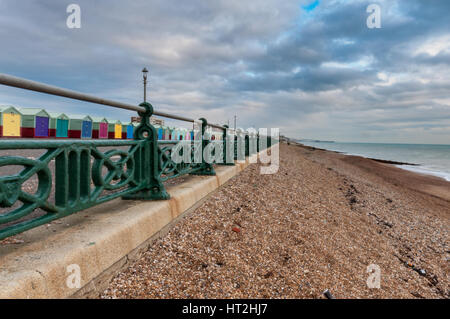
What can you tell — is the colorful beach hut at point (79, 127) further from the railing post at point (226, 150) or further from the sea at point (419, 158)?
the sea at point (419, 158)

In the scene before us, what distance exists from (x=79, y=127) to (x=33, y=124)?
117 inches

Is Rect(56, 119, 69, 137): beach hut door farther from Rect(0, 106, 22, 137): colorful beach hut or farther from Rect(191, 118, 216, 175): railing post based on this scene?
Rect(191, 118, 216, 175): railing post

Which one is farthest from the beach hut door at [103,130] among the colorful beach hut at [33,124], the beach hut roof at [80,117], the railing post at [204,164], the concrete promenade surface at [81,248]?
the concrete promenade surface at [81,248]

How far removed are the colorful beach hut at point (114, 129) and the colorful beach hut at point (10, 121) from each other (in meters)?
7.08

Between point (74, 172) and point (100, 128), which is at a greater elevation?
point (100, 128)

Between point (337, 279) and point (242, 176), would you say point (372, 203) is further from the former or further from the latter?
point (337, 279)

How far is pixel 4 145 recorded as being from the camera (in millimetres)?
1722

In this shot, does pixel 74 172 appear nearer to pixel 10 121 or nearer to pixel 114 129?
pixel 10 121

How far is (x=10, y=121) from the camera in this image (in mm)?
10773

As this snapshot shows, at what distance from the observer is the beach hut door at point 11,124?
1054 cm

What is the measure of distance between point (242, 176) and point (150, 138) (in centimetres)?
449

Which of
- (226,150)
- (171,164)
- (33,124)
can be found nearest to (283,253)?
(171,164)

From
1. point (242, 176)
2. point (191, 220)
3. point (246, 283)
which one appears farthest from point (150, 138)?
point (242, 176)

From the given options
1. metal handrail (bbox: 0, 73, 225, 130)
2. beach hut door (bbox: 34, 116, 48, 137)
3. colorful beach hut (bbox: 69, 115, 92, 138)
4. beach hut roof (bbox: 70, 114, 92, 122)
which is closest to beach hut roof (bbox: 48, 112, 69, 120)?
colorful beach hut (bbox: 69, 115, 92, 138)
